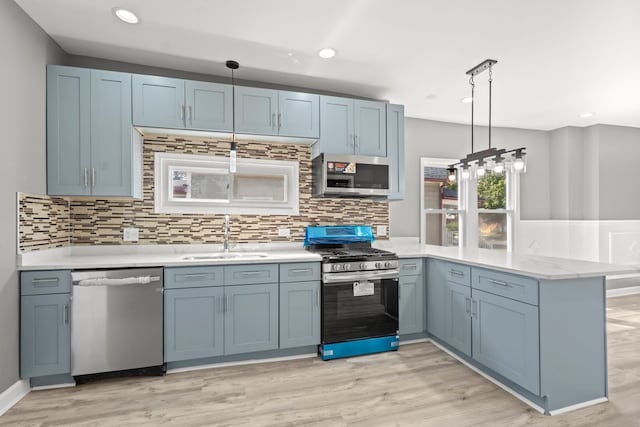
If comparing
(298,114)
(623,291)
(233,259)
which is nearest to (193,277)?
(233,259)

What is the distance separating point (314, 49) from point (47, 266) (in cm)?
259

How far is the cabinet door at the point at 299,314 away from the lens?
279 centimetres

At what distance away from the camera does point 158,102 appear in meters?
2.79

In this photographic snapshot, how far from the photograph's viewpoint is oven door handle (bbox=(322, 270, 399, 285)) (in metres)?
2.87

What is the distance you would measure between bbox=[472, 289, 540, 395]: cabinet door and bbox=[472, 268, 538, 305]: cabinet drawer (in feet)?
0.13

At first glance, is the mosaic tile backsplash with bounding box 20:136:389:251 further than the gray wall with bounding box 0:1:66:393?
Yes

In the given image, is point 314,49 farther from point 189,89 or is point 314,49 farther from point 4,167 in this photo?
point 4,167

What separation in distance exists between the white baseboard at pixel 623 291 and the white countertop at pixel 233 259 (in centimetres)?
279

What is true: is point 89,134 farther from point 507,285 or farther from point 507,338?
point 507,338

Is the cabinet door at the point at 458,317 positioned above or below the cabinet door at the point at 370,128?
below

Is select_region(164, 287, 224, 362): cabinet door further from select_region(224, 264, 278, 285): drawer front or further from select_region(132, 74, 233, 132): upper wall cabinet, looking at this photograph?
select_region(132, 74, 233, 132): upper wall cabinet

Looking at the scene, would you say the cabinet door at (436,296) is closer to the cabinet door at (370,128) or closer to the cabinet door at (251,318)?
the cabinet door at (370,128)

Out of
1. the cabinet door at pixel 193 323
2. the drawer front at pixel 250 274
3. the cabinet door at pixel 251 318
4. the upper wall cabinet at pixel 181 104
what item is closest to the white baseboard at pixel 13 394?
the cabinet door at pixel 193 323

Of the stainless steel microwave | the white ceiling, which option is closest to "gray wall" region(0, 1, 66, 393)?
the white ceiling
